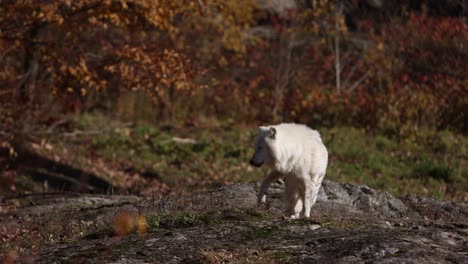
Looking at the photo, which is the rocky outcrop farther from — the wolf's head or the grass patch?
the wolf's head

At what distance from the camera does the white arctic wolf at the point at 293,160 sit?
27.7 feet

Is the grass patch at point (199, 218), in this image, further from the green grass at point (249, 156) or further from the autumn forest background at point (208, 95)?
the green grass at point (249, 156)

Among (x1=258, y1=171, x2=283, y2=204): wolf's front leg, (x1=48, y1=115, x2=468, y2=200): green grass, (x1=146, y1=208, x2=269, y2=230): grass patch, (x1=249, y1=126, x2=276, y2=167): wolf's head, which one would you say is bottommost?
(x1=48, y1=115, x2=468, y2=200): green grass

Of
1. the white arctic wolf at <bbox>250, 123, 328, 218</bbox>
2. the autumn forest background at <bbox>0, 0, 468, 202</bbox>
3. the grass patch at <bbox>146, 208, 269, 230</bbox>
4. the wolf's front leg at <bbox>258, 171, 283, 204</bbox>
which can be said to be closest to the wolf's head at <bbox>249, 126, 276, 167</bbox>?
the white arctic wolf at <bbox>250, 123, 328, 218</bbox>

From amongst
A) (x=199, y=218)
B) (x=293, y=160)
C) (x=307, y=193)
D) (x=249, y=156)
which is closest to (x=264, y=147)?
(x=293, y=160)

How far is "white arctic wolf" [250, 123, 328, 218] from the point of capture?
8430mm

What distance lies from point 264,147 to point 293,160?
1.45ft

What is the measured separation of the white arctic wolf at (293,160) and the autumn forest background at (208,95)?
5712 mm

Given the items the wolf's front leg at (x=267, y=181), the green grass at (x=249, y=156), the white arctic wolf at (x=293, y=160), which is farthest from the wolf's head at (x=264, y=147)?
the green grass at (x=249, y=156)

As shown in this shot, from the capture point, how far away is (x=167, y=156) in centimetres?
1970

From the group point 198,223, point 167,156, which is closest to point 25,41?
point 167,156

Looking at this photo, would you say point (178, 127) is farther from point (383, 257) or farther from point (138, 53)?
point (383, 257)

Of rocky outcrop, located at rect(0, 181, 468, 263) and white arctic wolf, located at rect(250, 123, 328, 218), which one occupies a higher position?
white arctic wolf, located at rect(250, 123, 328, 218)

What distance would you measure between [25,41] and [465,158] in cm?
1077
